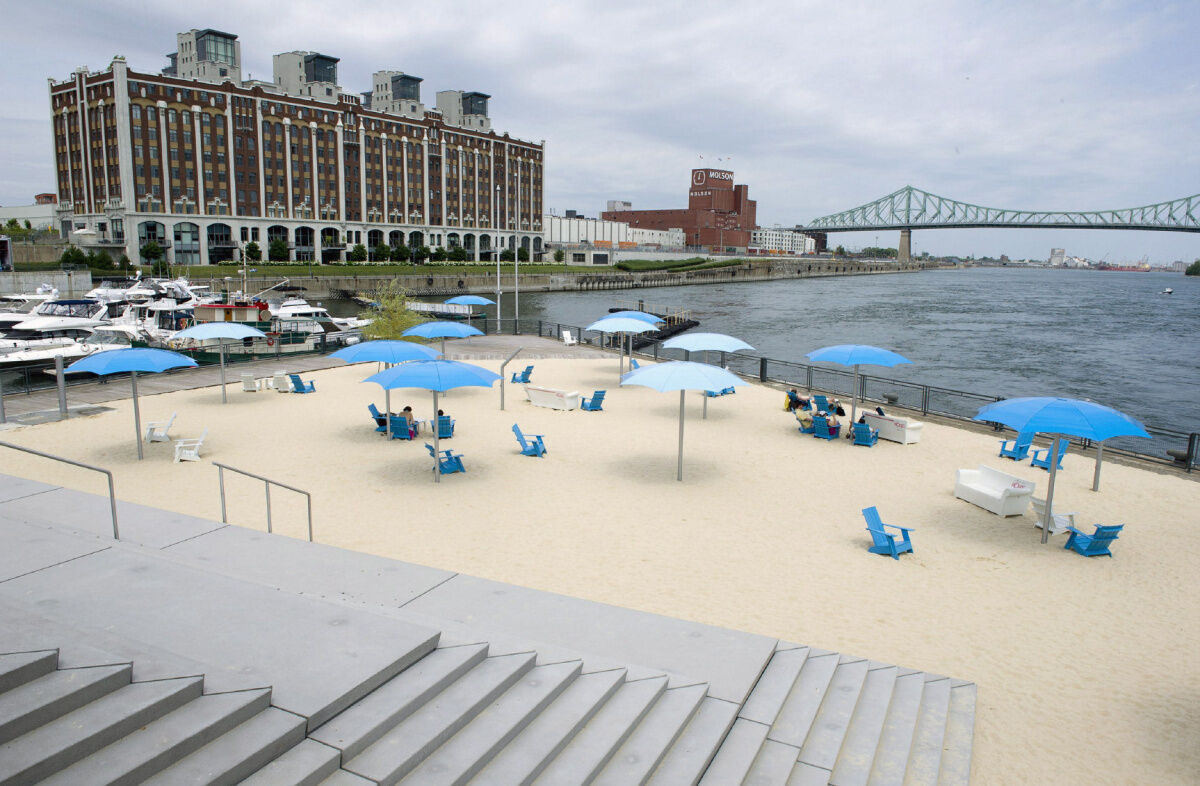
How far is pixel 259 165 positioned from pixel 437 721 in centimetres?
11595

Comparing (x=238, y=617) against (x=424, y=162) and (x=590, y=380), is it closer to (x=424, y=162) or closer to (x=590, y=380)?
(x=590, y=380)

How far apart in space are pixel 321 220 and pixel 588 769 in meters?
120

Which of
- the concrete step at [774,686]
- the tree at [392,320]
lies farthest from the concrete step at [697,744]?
the tree at [392,320]

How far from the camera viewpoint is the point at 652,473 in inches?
597

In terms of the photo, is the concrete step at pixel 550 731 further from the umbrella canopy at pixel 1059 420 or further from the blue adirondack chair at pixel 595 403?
the blue adirondack chair at pixel 595 403

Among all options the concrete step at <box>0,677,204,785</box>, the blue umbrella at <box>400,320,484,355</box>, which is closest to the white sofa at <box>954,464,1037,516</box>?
the concrete step at <box>0,677,204,785</box>

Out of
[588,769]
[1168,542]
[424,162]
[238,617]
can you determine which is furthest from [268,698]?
[424,162]

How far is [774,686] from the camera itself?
6750 mm

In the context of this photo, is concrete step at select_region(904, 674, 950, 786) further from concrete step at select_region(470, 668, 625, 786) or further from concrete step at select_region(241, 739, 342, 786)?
concrete step at select_region(241, 739, 342, 786)

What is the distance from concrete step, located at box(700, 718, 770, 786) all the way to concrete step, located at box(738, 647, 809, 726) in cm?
14

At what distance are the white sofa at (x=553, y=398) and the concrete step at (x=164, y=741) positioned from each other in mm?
16157

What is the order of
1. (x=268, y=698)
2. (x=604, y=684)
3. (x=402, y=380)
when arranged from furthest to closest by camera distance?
(x=402, y=380), (x=604, y=684), (x=268, y=698)

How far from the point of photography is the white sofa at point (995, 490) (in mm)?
13148

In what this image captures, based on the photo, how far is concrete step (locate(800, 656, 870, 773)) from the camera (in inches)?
241
